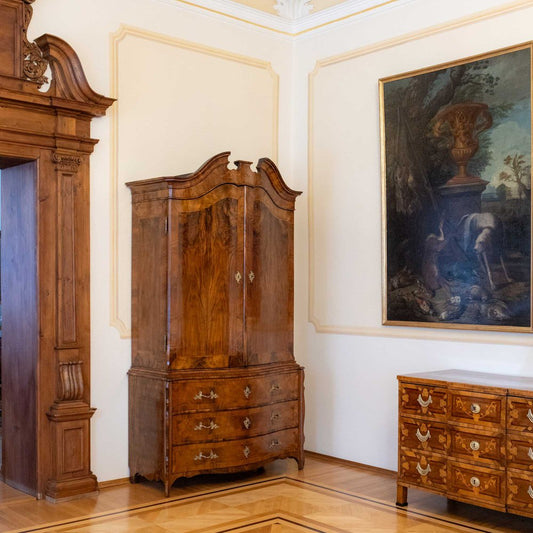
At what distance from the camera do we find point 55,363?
5609mm

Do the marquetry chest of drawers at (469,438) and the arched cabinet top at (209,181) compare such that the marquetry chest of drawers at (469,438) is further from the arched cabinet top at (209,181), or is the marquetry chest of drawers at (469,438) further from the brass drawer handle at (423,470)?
the arched cabinet top at (209,181)

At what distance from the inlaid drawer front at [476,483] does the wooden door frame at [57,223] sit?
2.57 metres

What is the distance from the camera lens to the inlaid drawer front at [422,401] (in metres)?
5.10

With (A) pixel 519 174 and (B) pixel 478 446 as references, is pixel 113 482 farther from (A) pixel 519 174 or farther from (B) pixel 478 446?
(A) pixel 519 174

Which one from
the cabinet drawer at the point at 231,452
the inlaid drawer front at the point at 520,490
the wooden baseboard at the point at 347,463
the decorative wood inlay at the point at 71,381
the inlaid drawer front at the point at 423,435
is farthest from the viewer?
the wooden baseboard at the point at 347,463

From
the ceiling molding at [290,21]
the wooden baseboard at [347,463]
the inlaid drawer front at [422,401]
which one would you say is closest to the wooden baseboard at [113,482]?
the wooden baseboard at [347,463]

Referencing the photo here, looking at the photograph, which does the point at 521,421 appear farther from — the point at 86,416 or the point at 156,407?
the point at 86,416

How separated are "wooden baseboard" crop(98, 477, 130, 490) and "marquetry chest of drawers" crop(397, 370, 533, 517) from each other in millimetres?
2084

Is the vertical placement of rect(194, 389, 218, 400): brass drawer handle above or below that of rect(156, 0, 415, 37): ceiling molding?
below

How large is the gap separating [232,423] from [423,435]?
1.50m

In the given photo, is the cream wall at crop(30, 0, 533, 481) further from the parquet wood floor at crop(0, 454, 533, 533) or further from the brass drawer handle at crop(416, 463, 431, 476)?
the brass drawer handle at crop(416, 463, 431, 476)

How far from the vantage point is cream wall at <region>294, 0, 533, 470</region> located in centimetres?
605

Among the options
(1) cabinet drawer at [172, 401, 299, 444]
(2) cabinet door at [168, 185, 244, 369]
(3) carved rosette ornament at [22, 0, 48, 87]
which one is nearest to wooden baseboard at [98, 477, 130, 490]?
(1) cabinet drawer at [172, 401, 299, 444]

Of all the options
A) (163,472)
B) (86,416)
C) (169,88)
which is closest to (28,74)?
(169,88)
